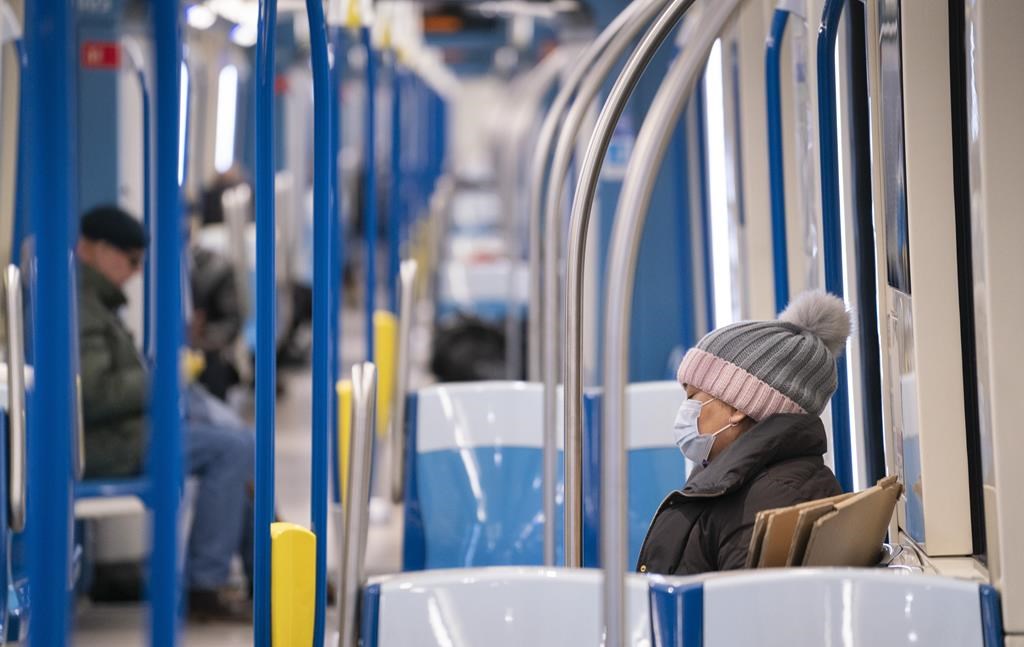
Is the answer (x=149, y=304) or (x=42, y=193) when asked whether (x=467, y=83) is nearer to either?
(x=149, y=304)

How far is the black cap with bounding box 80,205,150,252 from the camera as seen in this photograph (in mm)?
4301

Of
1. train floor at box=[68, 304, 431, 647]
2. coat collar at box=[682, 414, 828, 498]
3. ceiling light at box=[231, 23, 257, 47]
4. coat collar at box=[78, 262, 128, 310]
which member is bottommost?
train floor at box=[68, 304, 431, 647]

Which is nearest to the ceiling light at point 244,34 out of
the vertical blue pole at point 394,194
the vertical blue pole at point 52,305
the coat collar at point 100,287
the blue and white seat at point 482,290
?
the vertical blue pole at point 394,194

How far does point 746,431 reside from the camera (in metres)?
2.45

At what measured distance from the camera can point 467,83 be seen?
23.2 metres

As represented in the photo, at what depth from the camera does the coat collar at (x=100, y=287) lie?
4.19 m

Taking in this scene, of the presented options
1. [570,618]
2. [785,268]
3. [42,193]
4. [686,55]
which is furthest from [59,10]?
[785,268]

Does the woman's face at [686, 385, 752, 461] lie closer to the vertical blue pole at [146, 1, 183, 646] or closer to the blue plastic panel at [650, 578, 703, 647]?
the blue plastic panel at [650, 578, 703, 647]

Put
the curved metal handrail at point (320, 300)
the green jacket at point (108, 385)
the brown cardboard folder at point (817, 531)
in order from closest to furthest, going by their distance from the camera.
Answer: the brown cardboard folder at point (817, 531), the curved metal handrail at point (320, 300), the green jacket at point (108, 385)

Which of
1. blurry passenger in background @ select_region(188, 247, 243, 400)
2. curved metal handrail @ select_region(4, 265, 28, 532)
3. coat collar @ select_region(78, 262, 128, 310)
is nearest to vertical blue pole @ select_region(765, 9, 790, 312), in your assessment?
curved metal handrail @ select_region(4, 265, 28, 532)

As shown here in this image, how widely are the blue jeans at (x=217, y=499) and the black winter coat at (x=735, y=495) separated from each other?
2.54 m

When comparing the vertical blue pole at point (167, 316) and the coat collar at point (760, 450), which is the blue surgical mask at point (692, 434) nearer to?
the coat collar at point (760, 450)

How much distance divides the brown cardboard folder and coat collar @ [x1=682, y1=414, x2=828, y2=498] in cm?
24

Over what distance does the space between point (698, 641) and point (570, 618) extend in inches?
7.4
